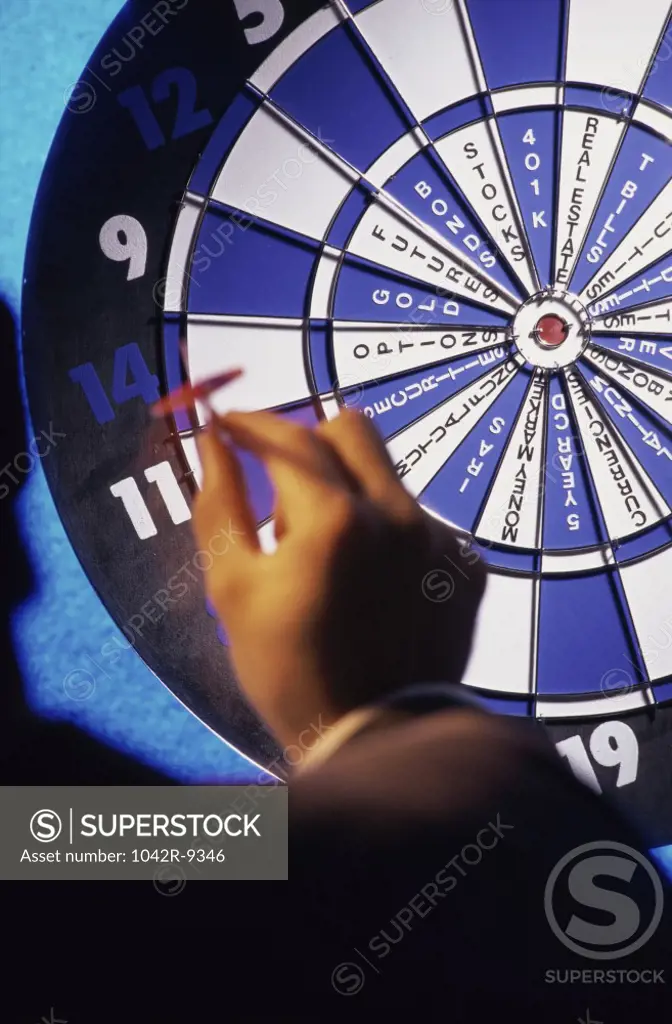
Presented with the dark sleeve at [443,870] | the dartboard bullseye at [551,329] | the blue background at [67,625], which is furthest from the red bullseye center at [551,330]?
the blue background at [67,625]

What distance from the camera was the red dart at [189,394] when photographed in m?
2.50

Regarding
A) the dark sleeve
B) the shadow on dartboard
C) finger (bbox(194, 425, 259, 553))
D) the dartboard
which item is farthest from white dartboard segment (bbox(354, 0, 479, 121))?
the dark sleeve

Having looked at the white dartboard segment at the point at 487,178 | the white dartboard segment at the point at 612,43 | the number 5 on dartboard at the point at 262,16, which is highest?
the number 5 on dartboard at the point at 262,16

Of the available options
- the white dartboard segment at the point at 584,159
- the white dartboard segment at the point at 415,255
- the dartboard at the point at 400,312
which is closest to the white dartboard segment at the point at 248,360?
the dartboard at the point at 400,312

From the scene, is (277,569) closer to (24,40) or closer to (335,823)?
(335,823)

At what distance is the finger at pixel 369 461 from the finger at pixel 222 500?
191 millimetres

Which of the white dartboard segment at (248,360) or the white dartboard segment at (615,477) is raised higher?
the white dartboard segment at (248,360)

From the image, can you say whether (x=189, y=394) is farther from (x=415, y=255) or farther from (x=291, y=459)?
(x=415, y=255)

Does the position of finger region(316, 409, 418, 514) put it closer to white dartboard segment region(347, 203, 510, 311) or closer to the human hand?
the human hand

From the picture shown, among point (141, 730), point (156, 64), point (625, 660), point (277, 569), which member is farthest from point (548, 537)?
point (156, 64)

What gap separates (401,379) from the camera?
2518 millimetres

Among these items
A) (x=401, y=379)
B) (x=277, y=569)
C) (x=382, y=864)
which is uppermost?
(x=401, y=379)

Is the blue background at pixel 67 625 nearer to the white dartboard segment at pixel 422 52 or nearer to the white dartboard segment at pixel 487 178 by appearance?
the white dartboard segment at pixel 422 52

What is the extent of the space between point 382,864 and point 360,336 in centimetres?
103
